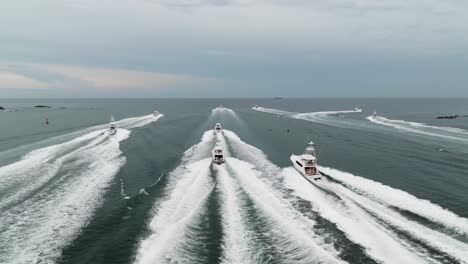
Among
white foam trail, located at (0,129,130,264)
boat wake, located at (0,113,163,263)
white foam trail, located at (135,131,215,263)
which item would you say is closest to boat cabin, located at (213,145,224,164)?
white foam trail, located at (135,131,215,263)

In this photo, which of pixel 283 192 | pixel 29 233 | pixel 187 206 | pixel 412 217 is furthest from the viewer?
pixel 283 192

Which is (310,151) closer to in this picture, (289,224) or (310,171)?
(310,171)

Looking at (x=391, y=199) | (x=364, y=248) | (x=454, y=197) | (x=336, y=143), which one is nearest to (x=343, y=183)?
(x=391, y=199)

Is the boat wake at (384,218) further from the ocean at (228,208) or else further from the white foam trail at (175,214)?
the white foam trail at (175,214)

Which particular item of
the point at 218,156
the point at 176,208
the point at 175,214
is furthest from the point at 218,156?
the point at 175,214

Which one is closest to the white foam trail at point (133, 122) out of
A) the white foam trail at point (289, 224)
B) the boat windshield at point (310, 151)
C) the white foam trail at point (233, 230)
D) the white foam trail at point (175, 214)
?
the boat windshield at point (310, 151)

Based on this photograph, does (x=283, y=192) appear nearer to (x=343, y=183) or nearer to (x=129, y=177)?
(x=343, y=183)
